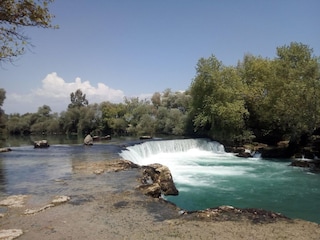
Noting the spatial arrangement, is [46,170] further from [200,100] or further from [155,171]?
[200,100]

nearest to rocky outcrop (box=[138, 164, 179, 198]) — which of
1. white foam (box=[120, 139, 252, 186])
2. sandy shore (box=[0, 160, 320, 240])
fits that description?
sandy shore (box=[0, 160, 320, 240])

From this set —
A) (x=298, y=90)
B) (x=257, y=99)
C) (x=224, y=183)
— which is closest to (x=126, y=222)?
(x=224, y=183)

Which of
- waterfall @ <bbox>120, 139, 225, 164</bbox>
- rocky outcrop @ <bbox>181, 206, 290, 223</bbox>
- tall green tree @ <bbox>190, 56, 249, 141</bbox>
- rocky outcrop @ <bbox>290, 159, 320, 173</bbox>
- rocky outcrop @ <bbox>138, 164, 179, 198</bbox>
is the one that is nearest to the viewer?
rocky outcrop @ <bbox>181, 206, 290, 223</bbox>

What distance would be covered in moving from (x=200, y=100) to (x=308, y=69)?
14262 millimetres

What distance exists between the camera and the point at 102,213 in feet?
29.1

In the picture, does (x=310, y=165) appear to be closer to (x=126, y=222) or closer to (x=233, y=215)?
(x=233, y=215)

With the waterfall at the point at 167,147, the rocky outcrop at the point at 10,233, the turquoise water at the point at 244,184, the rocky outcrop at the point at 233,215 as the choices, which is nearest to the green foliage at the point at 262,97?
the waterfall at the point at 167,147

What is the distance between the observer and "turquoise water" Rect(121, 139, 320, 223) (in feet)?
41.8

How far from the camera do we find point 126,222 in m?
8.09

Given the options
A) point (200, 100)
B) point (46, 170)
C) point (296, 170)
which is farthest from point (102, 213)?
point (200, 100)

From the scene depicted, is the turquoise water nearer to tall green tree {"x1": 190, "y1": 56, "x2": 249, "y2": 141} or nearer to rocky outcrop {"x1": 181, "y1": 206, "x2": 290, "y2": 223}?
rocky outcrop {"x1": 181, "y1": 206, "x2": 290, "y2": 223}

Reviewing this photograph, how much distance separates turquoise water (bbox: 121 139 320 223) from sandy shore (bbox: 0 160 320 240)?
3280 millimetres

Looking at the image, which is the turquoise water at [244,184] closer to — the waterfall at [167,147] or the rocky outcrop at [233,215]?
the waterfall at [167,147]

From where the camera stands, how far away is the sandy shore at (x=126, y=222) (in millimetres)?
7234
